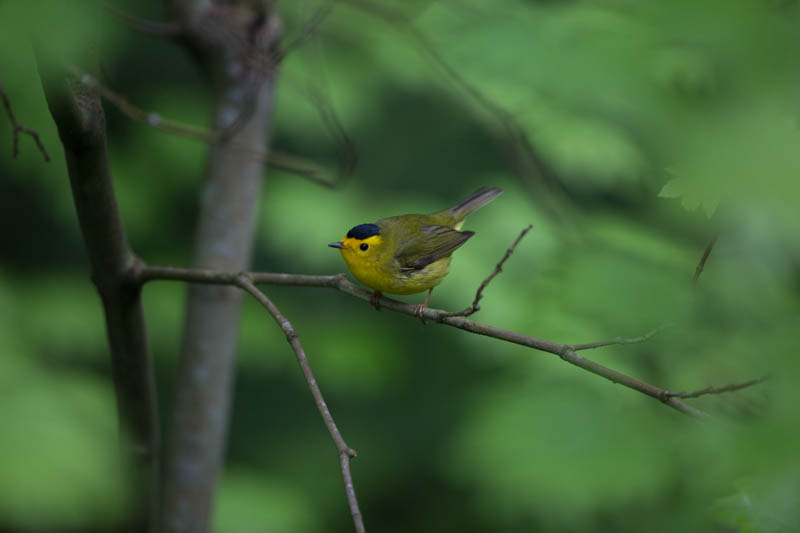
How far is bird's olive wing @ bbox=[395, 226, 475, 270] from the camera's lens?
114 inches

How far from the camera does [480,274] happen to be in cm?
420

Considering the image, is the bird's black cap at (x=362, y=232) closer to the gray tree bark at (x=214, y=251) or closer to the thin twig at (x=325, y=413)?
the gray tree bark at (x=214, y=251)

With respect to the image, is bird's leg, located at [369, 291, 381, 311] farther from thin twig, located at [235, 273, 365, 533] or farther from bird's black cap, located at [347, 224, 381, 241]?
bird's black cap, located at [347, 224, 381, 241]

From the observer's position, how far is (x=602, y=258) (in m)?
3.41

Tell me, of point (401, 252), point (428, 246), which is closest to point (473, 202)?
point (428, 246)

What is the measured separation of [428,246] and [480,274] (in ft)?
4.07

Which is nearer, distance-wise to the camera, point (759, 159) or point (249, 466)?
point (759, 159)

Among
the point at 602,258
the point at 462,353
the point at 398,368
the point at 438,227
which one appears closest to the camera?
the point at 438,227

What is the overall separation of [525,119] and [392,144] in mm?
2653

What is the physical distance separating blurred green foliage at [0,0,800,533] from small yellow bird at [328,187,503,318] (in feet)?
1.59

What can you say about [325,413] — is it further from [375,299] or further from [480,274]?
[480,274]

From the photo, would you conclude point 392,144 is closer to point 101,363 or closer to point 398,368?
point 398,368

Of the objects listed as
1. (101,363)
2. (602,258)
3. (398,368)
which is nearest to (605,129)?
(602,258)

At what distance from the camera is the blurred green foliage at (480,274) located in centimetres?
146
